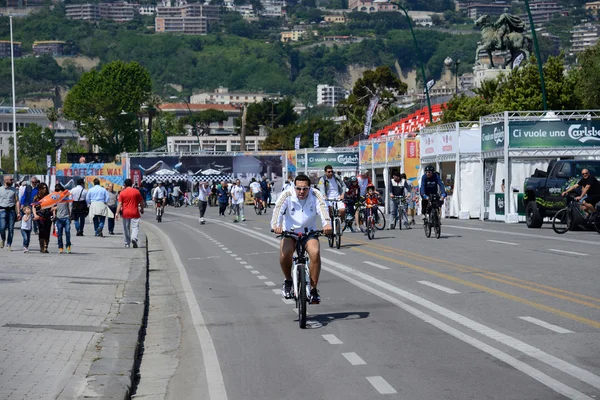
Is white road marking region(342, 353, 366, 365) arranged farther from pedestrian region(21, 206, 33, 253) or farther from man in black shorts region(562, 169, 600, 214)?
man in black shorts region(562, 169, 600, 214)

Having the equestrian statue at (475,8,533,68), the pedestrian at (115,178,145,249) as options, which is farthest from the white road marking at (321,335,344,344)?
the equestrian statue at (475,8,533,68)

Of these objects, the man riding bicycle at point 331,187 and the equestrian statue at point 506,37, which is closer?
the man riding bicycle at point 331,187

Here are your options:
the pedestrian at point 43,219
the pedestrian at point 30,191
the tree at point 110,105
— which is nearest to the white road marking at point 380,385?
the pedestrian at point 43,219

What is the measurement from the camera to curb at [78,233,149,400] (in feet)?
28.8

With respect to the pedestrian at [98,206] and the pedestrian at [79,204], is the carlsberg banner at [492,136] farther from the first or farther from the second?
the pedestrian at [79,204]

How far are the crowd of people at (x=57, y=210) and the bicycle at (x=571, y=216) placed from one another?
11.2 metres

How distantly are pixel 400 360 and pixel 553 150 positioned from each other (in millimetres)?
29840

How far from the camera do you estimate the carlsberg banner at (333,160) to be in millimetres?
65062

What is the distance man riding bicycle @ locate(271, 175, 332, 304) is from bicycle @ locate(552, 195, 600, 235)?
17.6 meters

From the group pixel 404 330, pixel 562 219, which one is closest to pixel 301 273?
pixel 404 330

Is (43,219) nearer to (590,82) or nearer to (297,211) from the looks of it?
(297,211)

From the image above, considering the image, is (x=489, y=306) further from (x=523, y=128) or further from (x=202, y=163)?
(x=202, y=163)

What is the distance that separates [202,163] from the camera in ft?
269

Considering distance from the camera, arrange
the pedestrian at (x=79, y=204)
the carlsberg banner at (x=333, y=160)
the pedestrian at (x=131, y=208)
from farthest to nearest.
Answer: the carlsberg banner at (x=333, y=160) < the pedestrian at (x=79, y=204) < the pedestrian at (x=131, y=208)
